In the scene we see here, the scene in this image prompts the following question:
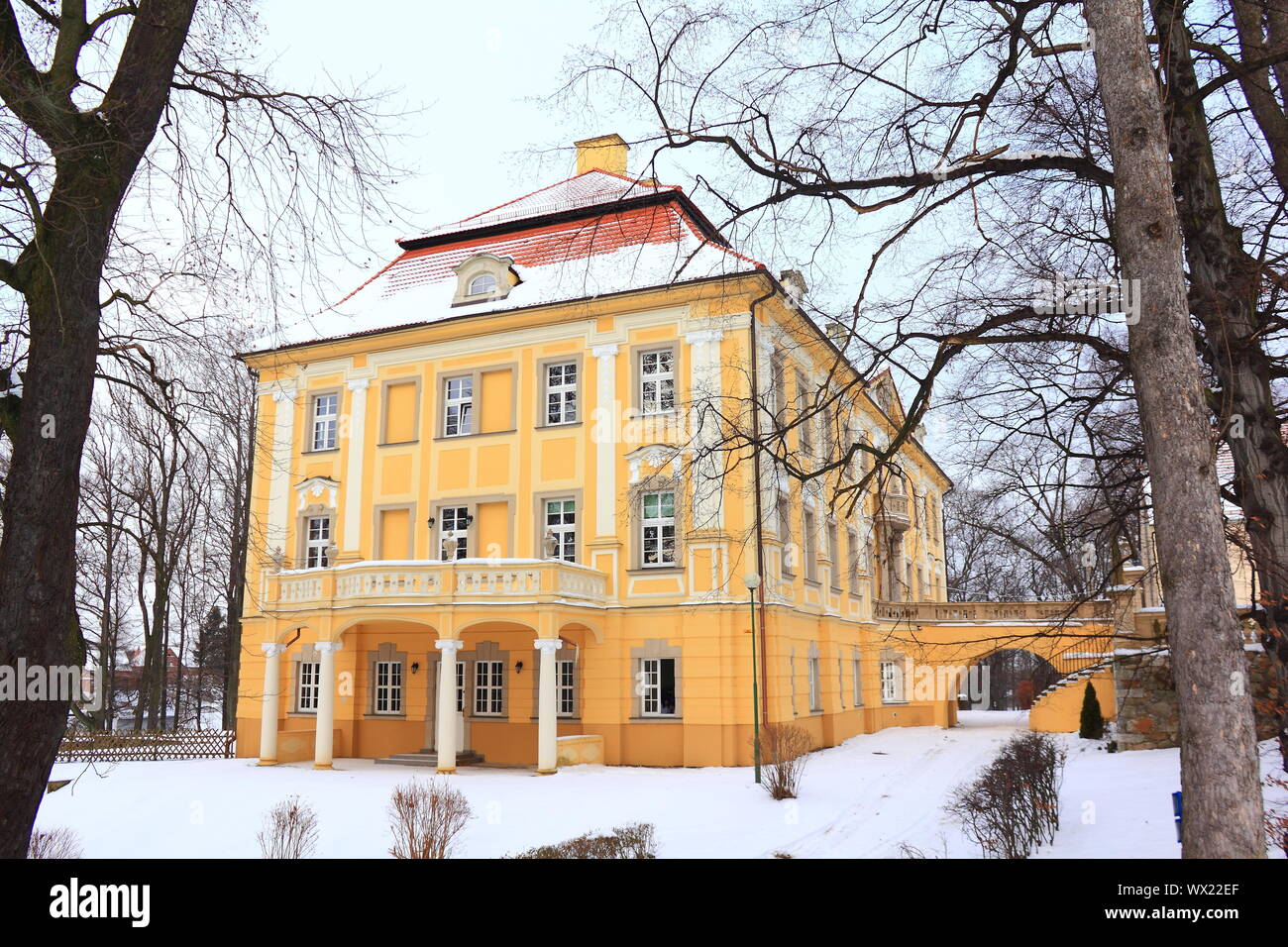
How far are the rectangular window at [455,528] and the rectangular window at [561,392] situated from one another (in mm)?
3140

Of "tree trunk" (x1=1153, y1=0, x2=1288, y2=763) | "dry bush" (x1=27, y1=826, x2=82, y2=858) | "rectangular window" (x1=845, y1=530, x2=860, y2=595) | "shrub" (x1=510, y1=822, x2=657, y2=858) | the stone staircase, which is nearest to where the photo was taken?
"tree trunk" (x1=1153, y1=0, x2=1288, y2=763)

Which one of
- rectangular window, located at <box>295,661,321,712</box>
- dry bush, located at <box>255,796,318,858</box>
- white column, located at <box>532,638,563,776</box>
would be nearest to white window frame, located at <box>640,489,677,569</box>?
white column, located at <box>532,638,563,776</box>

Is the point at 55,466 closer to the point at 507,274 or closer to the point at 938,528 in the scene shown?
the point at 507,274

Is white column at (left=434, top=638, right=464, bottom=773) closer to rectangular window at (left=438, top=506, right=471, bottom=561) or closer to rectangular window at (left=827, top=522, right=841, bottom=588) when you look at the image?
rectangular window at (left=438, top=506, right=471, bottom=561)

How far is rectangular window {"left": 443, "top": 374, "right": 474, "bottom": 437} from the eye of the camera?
24.9 meters

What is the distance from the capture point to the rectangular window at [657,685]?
21.8 m

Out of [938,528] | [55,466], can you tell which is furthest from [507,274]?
[938,528]

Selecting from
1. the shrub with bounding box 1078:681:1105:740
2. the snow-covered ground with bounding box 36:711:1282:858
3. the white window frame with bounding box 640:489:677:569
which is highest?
the white window frame with bounding box 640:489:677:569

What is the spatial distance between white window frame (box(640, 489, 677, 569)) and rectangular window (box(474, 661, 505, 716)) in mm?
4333

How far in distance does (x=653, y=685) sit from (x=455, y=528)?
6.35 metres

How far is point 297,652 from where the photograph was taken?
82.6 ft

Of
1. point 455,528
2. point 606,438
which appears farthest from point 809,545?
point 455,528
